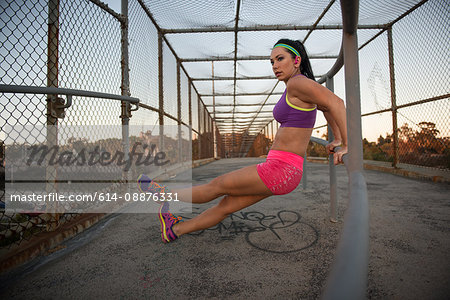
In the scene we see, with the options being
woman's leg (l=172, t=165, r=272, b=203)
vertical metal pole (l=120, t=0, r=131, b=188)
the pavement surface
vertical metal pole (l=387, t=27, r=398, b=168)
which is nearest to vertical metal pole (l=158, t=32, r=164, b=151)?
vertical metal pole (l=120, t=0, r=131, b=188)

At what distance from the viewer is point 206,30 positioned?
5.89m

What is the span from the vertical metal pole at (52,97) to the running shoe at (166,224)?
96cm

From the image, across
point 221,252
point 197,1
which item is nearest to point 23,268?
point 221,252

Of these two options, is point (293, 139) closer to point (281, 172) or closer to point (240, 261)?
point (281, 172)

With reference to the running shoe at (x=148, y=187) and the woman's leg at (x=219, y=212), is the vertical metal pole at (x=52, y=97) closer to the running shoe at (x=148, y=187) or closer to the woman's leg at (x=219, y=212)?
the running shoe at (x=148, y=187)

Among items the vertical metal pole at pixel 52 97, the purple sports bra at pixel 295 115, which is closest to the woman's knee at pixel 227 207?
the purple sports bra at pixel 295 115

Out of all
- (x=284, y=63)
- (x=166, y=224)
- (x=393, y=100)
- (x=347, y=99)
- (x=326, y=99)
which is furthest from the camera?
(x=393, y=100)

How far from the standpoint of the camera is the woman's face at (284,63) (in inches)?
63.7

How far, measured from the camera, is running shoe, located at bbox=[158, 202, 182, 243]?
185 centimetres

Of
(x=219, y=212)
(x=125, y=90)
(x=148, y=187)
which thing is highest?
(x=125, y=90)

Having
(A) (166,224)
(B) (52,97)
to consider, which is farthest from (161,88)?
Result: (A) (166,224)

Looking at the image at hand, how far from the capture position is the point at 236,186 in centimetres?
154

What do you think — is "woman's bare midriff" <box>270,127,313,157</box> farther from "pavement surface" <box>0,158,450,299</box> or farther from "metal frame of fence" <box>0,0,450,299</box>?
"pavement surface" <box>0,158,450,299</box>

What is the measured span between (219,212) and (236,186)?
1.16 feet
